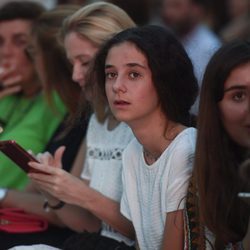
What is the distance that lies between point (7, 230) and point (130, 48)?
117 centimetres

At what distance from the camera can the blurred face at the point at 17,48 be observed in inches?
195

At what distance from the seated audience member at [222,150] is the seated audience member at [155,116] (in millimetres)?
89

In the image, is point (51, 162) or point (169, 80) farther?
point (51, 162)

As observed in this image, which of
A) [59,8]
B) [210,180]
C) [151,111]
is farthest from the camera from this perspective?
[59,8]

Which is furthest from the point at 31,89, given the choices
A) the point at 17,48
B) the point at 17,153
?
the point at 17,153

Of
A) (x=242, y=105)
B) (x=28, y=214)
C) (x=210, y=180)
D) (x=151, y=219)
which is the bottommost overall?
(x=28, y=214)

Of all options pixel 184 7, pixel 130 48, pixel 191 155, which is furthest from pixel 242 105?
pixel 184 7

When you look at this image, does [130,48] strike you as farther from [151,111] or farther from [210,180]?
[210,180]

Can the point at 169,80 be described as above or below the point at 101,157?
above

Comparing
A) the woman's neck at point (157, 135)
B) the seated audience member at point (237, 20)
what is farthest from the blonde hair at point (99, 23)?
the seated audience member at point (237, 20)

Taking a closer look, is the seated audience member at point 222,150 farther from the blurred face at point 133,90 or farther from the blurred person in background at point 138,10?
the blurred person in background at point 138,10

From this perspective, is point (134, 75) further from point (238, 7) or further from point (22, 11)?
point (238, 7)

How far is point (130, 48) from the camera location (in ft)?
11.2

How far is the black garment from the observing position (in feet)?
11.9
